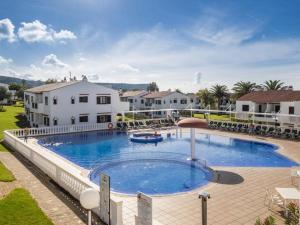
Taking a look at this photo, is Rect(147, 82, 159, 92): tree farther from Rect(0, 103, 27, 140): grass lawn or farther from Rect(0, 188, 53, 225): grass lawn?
Rect(0, 188, 53, 225): grass lawn

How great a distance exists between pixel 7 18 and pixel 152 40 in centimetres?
1212

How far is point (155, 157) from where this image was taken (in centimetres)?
2212

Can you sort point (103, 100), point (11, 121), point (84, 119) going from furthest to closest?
point (11, 121) < point (103, 100) < point (84, 119)

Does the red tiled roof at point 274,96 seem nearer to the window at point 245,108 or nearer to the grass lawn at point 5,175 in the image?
the window at point 245,108

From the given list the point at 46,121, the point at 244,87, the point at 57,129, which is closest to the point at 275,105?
the point at 244,87

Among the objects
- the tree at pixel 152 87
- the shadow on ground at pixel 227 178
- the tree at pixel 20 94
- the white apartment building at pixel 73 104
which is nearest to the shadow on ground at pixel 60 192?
the shadow on ground at pixel 227 178

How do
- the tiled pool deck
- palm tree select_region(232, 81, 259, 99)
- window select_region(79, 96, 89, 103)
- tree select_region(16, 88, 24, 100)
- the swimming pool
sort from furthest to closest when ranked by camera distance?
tree select_region(16, 88, 24, 100), palm tree select_region(232, 81, 259, 99), window select_region(79, 96, 89, 103), the swimming pool, the tiled pool deck

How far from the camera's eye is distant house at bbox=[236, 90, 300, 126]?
35.1 metres

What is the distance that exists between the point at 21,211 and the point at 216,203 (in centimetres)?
734

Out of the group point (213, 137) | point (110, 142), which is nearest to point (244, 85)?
point (213, 137)

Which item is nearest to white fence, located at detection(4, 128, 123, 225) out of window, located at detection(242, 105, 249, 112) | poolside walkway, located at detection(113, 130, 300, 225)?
poolside walkway, located at detection(113, 130, 300, 225)

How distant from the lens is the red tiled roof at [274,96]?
3858 centimetres

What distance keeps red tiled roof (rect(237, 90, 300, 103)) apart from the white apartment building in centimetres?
2163

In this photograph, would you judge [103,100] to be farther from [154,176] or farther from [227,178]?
[227,178]
